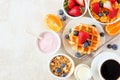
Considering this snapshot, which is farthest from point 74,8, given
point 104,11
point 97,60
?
point 97,60

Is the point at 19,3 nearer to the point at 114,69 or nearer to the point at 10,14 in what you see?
the point at 10,14

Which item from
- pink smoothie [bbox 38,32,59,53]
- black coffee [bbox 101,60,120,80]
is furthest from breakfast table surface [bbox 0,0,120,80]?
black coffee [bbox 101,60,120,80]

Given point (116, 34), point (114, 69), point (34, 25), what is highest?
point (34, 25)

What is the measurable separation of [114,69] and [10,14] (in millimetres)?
466

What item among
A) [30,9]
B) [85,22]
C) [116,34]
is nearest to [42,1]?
[30,9]

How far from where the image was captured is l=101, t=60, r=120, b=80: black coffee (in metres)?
1.88

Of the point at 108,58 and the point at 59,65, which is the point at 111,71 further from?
the point at 59,65

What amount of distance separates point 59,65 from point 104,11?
272mm

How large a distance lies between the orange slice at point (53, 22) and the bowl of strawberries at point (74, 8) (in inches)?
1.8

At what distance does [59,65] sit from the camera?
1.93m

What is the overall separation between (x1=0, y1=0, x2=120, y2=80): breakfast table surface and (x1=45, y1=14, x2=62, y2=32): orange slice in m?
0.03

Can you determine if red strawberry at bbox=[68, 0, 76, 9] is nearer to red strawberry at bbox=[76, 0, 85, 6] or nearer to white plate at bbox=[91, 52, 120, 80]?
red strawberry at bbox=[76, 0, 85, 6]

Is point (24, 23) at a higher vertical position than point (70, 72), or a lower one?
higher

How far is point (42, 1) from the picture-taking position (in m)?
1.96
